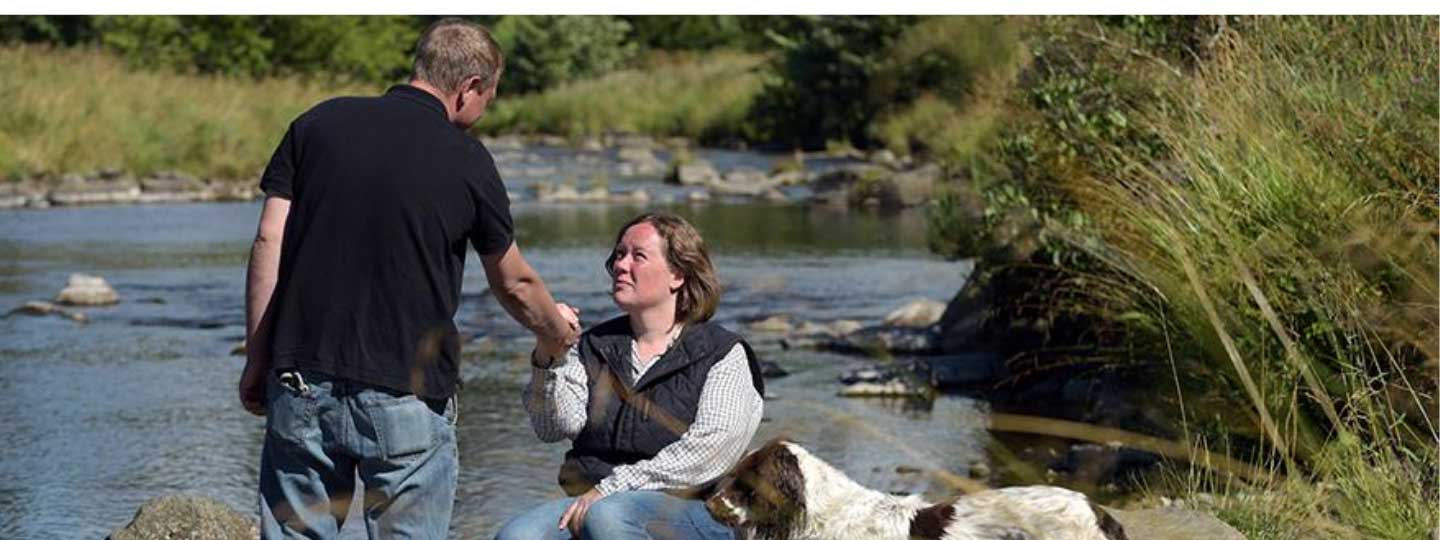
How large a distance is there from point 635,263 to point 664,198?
24456 mm

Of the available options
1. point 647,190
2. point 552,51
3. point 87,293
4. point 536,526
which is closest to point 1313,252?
point 536,526

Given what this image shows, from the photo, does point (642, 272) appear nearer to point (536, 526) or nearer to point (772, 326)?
point (536, 526)

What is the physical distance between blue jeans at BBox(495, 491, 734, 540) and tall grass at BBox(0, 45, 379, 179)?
2557 centimetres

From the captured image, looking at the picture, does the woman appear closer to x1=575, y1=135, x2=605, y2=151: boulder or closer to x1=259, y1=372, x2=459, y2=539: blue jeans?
x1=259, y1=372, x2=459, y2=539: blue jeans

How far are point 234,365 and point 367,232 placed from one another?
923 cm

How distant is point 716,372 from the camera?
5215 millimetres

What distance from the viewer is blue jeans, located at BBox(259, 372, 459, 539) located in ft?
16.1

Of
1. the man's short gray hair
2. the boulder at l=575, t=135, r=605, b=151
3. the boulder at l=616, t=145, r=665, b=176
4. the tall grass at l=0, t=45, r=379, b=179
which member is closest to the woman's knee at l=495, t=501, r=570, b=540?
the man's short gray hair

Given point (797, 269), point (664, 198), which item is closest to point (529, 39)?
point (664, 198)

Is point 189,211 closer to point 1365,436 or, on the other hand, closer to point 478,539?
point 478,539

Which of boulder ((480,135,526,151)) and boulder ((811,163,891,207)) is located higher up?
boulder ((811,163,891,207))

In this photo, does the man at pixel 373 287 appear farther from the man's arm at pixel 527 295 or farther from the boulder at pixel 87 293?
the boulder at pixel 87 293

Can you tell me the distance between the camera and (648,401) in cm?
519

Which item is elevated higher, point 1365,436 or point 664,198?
point 1365,436
